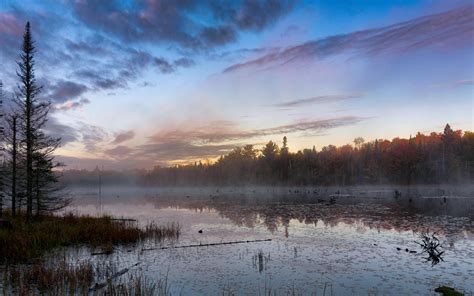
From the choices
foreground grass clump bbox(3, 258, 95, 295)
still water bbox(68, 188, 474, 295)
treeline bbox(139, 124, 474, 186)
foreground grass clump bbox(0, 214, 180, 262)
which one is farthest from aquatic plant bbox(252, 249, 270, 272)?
treeline bbox(139, 124, 474, 186)

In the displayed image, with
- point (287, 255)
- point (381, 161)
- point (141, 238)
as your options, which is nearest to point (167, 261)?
point (287, 255)

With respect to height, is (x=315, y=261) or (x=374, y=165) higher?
(x=374, y=165)

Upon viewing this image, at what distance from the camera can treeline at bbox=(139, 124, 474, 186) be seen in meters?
111

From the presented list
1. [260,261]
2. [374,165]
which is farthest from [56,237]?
[374,165]

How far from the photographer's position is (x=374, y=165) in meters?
128

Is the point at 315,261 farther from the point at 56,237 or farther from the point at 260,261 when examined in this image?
the point at 56,237

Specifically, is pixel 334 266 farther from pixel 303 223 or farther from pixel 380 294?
pixel 303 223

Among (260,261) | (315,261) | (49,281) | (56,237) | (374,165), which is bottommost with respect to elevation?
(315,261)

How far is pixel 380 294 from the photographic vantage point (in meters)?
13.0

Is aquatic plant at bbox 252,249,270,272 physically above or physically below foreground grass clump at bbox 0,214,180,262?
below

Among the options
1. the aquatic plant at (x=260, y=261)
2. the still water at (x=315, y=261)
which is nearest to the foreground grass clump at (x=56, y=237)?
the still water at (x=315, y=261)

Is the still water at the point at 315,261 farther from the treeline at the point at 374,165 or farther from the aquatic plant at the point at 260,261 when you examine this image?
the treeline at the point at 374,165

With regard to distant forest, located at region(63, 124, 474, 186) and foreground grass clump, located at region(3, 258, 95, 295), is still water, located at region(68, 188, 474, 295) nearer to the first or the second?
foreground grass clump, located at region(3, 258, 95, 295)

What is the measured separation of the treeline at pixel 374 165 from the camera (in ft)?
365
